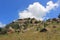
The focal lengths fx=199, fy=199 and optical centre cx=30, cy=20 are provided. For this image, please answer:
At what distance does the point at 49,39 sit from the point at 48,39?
21 centimetres

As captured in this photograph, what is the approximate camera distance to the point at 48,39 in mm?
22297

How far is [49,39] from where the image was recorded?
2211cm
